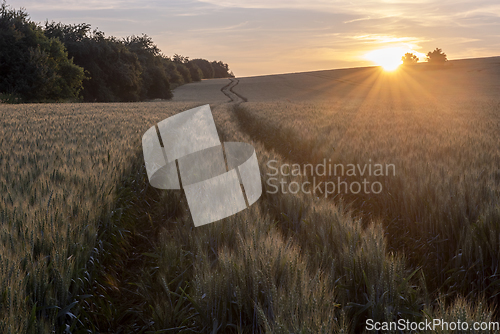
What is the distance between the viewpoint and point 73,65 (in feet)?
118

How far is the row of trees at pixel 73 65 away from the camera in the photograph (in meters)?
30.8

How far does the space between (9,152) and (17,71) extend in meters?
34.2

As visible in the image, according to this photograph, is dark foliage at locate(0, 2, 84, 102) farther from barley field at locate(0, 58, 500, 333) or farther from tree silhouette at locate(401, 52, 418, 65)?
tree silhouette at locate(401, 52, 418, 65)

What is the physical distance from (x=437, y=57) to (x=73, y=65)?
83.1 m

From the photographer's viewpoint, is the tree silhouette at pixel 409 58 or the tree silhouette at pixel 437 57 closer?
the tree silhouette at pixel 437 57

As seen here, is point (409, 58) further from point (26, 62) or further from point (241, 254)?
point (241, 254)

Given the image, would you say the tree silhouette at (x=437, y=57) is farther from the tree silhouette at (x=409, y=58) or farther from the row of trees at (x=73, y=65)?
A: the row of trees at (x=73, y=65)

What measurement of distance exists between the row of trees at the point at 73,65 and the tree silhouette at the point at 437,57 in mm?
63796

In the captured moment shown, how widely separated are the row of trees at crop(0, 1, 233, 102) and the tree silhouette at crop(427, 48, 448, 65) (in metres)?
63.8

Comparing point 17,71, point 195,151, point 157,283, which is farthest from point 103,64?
point 157,283

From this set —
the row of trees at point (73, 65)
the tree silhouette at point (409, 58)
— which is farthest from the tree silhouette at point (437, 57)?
the row of trees at point (73, 65)

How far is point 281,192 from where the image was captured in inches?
148

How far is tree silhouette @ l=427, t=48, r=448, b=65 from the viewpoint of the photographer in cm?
7988

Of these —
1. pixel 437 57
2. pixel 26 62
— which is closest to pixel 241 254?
pixel 26 62
